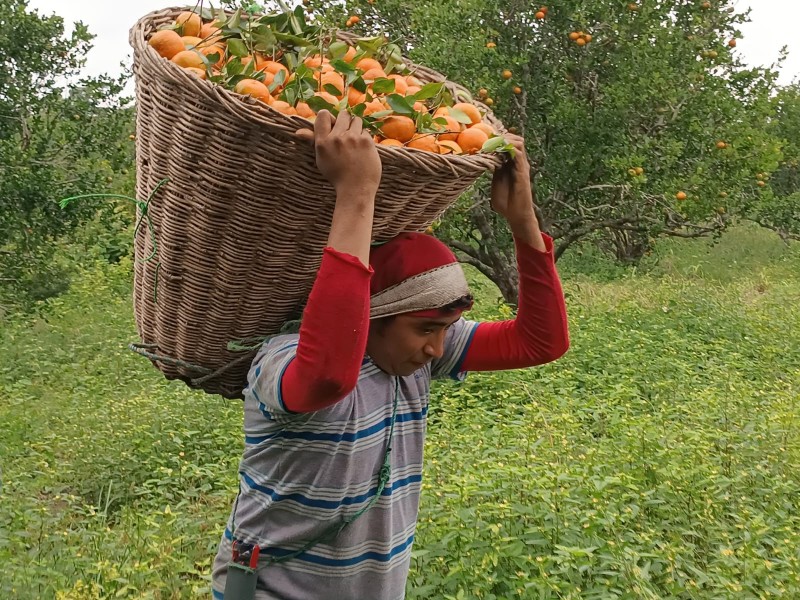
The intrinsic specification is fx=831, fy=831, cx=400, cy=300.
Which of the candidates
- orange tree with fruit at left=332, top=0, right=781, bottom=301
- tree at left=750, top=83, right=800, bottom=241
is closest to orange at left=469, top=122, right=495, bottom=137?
orange tree with fruit at left=332, top=0, right=781, bottom=301

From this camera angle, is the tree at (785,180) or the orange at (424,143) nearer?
the orange at (424,143)

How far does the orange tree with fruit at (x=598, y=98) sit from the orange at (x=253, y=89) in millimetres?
5656

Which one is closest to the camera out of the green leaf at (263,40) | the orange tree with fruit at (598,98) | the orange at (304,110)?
the orange at (304,110)

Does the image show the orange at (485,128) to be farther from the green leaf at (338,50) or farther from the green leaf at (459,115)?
the green leaf at (338,50)

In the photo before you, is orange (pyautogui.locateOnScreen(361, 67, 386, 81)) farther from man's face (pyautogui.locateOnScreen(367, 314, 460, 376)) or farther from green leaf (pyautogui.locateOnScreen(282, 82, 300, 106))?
man's face (pyautogui.locateOnScreen(367, 314, 460, 376))

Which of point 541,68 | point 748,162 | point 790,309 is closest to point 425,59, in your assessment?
point 541,68

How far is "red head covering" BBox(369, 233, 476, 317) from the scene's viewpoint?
1673mm

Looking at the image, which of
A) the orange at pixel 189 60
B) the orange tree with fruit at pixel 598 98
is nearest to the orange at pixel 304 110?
the orange at pixel 189 60

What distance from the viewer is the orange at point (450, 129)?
1629 mm

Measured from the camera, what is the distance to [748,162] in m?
8.00

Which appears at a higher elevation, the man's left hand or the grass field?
the man's left hand

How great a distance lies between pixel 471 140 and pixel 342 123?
0.34 meters

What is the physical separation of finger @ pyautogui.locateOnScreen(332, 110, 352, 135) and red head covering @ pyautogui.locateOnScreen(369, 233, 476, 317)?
0.35 m

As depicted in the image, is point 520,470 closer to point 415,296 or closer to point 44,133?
point 415,296
